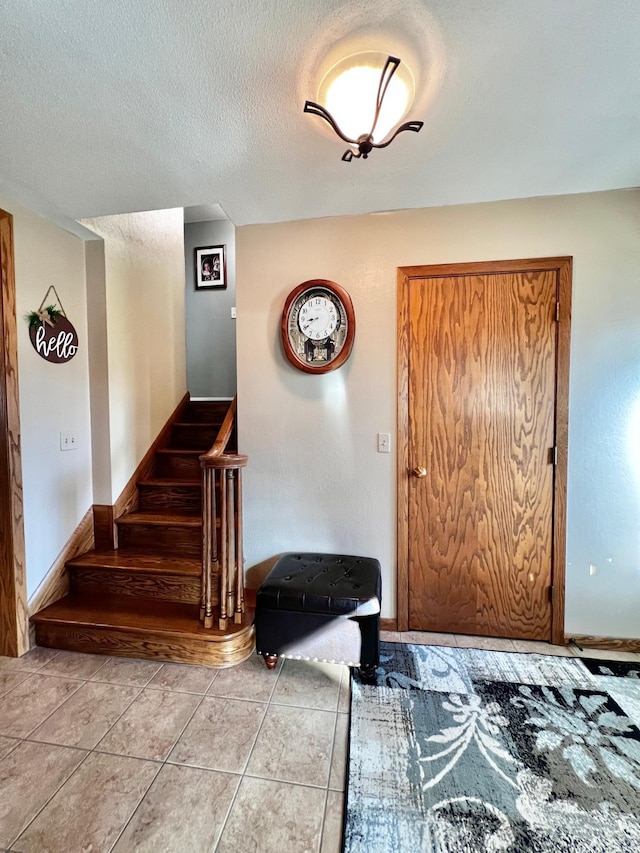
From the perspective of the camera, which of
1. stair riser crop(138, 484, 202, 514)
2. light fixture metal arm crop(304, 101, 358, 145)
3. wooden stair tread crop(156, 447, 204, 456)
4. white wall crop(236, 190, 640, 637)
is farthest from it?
wooden stair tread crop(156, 447, 204, 456)

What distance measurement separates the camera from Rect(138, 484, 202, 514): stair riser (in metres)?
2.76

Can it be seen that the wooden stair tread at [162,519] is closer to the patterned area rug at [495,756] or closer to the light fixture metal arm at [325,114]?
the patterned area rug at [495,756]

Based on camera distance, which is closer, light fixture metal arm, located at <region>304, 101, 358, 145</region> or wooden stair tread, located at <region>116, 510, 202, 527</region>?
light fixture metal arm, located at <region>304, 101, 358, 145</region>

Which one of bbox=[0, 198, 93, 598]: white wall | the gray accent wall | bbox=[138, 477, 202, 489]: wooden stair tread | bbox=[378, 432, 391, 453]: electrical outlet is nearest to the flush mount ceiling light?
bbox=[378, 432, 391, 453]: electrical outlet

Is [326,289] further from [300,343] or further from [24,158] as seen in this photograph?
[24,158]

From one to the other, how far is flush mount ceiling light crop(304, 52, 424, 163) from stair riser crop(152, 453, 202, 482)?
2.48 meters

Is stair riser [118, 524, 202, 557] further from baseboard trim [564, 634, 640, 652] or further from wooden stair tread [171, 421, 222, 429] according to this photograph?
baseboard trim [564, 634, 640, 652]

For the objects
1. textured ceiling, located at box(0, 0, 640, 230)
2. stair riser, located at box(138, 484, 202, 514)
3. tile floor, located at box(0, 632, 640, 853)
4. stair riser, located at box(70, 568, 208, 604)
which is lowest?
tile floor, located at box(0, 632, 640, 853)

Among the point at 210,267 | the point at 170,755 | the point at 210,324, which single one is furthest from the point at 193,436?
the point at 170,755

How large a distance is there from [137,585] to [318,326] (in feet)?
6.49

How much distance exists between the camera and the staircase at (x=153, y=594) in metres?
1.90

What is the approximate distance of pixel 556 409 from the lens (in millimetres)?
1997

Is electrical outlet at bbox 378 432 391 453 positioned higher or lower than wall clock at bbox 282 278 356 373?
lower

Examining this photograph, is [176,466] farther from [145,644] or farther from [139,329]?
[145,644]
